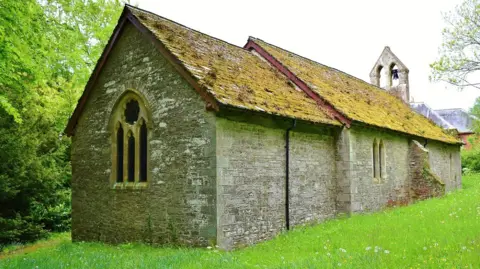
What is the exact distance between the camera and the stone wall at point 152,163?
11523 millimetres

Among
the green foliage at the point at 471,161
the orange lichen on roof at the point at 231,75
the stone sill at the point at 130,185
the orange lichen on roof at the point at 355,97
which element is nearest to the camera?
the orange lichen on roof at the point at 231,75

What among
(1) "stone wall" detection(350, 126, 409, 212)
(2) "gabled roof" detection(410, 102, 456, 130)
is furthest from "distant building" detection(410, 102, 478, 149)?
(1) "stone wall" detection(350, 126, 409, 212)

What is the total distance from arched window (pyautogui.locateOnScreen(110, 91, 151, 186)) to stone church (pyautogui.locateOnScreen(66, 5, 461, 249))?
4 cm

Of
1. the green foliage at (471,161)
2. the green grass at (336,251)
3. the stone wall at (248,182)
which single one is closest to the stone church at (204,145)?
the stone wall at (248,182)

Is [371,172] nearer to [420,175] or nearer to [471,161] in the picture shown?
[420,175]

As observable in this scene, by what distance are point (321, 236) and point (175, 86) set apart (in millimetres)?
5617

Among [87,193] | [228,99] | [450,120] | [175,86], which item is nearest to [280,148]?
[228,99]

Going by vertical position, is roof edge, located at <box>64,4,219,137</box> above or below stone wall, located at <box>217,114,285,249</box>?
above

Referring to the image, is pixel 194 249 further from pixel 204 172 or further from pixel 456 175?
pixel 456 175

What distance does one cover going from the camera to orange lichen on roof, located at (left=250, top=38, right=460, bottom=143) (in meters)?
18.1

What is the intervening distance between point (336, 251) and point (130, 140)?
277 inches

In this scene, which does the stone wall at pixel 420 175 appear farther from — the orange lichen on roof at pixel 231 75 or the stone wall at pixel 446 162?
the orange lichen on roof at pixel 231 75

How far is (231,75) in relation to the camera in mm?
13992

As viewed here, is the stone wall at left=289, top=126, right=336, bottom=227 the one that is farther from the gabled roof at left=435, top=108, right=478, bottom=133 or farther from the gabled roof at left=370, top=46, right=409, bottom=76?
the gabled roof at left=435, top=108, right=478, bottom=133
